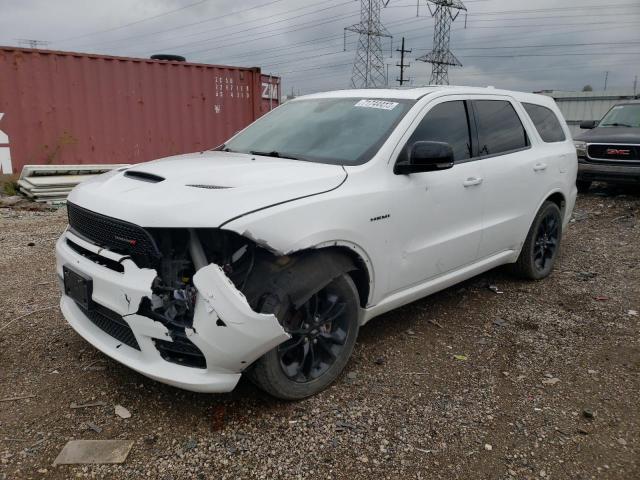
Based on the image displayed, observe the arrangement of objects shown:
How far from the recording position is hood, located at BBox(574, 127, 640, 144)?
8.98 meters

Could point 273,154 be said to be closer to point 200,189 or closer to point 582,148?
point 200,189

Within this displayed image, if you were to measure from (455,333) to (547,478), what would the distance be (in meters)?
1.55

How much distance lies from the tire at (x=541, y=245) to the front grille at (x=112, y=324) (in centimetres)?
352

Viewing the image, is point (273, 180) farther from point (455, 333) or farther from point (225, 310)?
point (455, 333)

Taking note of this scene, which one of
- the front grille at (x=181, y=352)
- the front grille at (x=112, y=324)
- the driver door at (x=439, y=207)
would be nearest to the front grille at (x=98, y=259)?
the front grille at (x=112, y=324)

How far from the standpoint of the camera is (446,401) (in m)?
2.96

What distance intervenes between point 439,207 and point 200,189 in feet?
5.43

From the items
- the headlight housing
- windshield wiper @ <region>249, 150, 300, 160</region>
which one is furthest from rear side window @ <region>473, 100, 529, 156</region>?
the headlight housing

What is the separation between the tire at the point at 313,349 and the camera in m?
2.71

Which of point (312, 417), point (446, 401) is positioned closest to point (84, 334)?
point (312, 417)

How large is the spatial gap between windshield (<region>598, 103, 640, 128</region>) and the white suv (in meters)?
7.34

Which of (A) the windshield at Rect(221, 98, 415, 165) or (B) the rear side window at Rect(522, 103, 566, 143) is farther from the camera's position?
(B) the rear side window at Rect(522, 103, 566, 143)

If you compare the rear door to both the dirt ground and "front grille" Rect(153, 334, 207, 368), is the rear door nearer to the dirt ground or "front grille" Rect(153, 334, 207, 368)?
the dirt ground

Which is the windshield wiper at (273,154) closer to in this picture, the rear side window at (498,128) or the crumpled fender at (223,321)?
the crumpled fender at (223,321)
